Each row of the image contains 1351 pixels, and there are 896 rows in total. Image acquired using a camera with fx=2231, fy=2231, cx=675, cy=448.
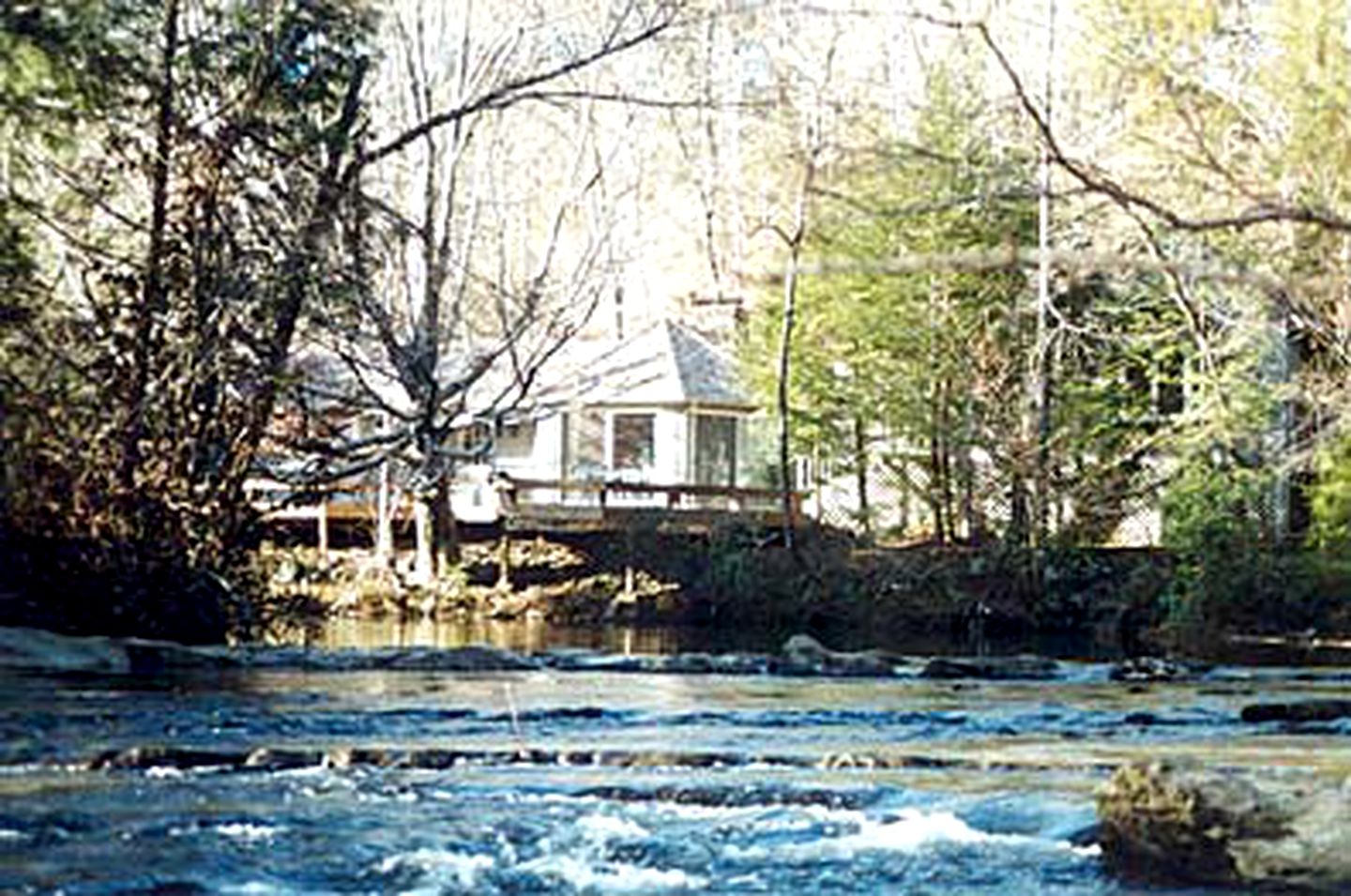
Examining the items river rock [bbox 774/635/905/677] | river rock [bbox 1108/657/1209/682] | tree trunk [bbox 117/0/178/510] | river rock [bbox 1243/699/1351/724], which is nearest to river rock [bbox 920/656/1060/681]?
river rock [bbox 774/635/905/677]

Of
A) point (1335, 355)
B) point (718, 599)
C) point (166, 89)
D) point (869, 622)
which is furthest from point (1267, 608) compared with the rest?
point (166, 89)

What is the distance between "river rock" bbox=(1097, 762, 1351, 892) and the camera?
841 centimetres

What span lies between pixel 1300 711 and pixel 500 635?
13.9 metres

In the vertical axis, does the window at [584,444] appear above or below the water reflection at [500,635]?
above

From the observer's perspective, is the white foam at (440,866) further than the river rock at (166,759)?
No

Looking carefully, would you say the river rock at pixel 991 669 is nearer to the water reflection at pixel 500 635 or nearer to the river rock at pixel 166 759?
the water reflection at pixel 500 635

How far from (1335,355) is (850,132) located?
18.3 m

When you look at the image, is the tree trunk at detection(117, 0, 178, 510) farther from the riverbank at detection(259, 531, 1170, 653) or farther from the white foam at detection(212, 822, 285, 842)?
the riverbank at detection(259, 531, 1170, 653)

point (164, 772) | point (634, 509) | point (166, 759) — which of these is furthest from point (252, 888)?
point (634, 509)

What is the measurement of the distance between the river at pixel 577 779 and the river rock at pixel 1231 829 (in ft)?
0.93

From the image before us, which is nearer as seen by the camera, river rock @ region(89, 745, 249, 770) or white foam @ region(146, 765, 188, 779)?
white foam @ region(146, 765, 188, 779)

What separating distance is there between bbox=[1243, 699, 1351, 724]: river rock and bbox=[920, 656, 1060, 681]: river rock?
3.32m

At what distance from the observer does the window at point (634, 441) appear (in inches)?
1761

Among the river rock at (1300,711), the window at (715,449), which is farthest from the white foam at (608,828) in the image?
the window at (715,449)
